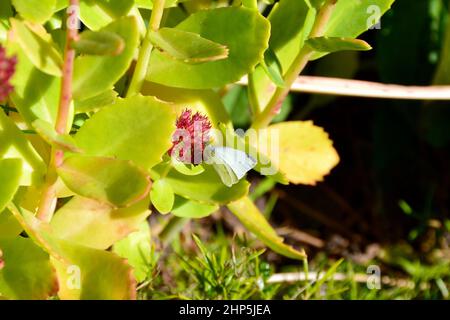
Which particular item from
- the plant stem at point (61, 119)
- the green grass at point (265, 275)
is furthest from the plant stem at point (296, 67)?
the plant stem at point (61, 119)

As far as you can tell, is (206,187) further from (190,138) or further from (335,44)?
(335,44)

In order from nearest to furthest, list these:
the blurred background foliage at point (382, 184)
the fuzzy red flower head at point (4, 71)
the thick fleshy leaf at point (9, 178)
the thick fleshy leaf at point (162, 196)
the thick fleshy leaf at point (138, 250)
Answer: the fuzzy red flower head at point (4, 71) → the thick fleshy leaf at point (9, 178) → the thick fleshy leaf at point (162, 196) → the thick fleshy leaf at point (138, 250) → the blurred background foliage at point (382, 184)

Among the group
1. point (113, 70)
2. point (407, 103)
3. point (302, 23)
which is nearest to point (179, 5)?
point (302, 23)

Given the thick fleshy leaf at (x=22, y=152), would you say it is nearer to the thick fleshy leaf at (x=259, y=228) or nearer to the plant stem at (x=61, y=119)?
the plant stem at (x=61, y=119)

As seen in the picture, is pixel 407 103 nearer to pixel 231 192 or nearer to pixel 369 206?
pixel 369 206

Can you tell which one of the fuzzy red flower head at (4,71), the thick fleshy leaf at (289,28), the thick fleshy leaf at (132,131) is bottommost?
the thick fleshy leaf at (132,131)
